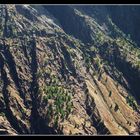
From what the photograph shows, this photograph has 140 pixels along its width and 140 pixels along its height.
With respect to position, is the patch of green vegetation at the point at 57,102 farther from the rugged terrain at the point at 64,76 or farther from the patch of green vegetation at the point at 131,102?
the patch of green vegetation at the point at 131,102

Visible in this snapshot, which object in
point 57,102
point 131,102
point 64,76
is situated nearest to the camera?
point 57,102

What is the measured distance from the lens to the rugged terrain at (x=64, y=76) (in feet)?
321

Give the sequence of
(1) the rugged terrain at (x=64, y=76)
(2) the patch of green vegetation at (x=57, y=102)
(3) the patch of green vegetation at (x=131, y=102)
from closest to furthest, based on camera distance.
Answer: (1) the rugged terrain at (x=64, y=76) < (2) the patch of green vegetation at (x=57, y=102) < (3) the patch of green vegetation at (x=131, y=102)

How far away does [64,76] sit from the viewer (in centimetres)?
11262

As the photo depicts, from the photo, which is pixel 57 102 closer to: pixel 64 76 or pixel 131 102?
pixel 64 76

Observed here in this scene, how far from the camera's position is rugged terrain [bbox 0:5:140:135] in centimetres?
9788

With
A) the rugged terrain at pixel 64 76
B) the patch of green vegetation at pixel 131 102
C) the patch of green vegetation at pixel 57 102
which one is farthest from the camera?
the patch of green vegetation at pixel 131 102

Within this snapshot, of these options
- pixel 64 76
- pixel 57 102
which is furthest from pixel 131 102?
pixel 57 102

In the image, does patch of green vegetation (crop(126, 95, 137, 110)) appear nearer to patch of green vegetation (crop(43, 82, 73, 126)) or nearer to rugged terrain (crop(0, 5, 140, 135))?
rugged terrain (crop(0, 5, 140, 135))

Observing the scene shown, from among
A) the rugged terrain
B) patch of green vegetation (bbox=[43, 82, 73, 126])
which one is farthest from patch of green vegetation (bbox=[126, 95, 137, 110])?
patch of green vegetation (bbox=[43, 82, 73, 126])

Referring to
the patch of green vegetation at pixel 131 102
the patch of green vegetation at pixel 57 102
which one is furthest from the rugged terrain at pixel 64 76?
the patch of green vegetation at pixel 131 102

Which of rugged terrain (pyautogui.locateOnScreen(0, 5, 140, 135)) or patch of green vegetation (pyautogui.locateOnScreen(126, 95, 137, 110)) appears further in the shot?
patch of green vegetation (pyautogui.locateOnScreen(126, 95, 137, 110))

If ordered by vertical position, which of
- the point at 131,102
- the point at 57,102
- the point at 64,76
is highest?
the point at 64,76
